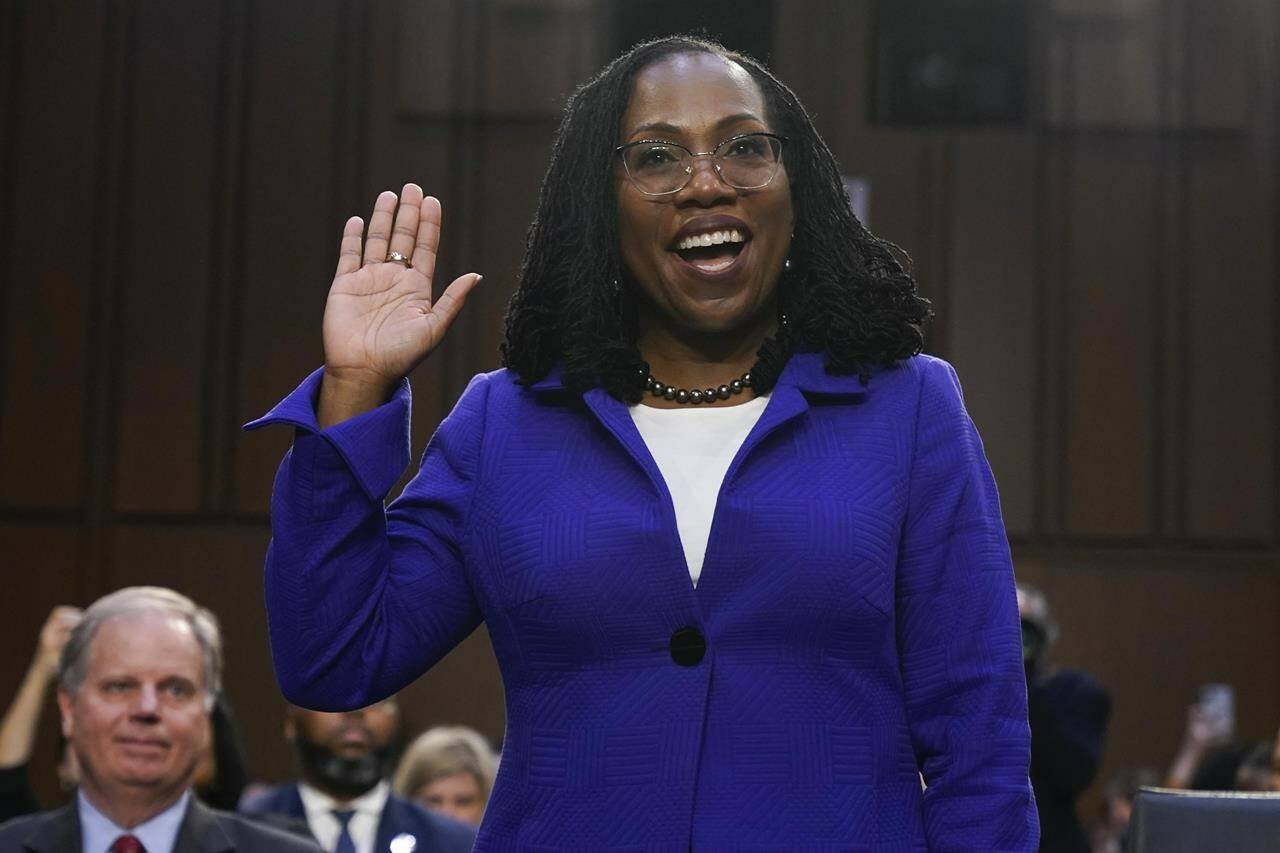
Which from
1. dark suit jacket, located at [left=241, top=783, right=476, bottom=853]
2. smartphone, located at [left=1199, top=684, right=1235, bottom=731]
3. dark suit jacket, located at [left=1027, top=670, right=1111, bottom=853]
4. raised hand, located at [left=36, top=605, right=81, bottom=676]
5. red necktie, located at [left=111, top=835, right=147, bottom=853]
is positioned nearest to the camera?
red necktie, located at [left=111, top=835, right=147, bottom=853]

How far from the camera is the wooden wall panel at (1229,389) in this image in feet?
23.3

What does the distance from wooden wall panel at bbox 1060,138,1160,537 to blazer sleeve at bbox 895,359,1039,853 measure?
5.70m

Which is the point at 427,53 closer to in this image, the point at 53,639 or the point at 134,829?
the point at 53,639

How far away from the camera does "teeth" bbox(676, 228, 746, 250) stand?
1629 millimetres

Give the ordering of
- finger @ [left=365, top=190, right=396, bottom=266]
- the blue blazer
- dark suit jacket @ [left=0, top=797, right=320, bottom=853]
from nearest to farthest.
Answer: the blue blazer, finger @ [left=365, top=190, right=396, bottom=266], dark suit jacket @ [left=0, top=797, right=320, bottom=853]

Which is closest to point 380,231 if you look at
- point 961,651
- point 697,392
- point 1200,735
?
point 697,392

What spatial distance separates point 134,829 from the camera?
306cm

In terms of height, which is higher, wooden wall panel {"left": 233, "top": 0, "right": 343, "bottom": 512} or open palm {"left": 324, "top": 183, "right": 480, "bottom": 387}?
wooden wall panel {"left": 233, "top": 0, "right": 343, "bottom": 512}

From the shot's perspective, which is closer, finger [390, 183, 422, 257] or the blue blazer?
the blue blazer

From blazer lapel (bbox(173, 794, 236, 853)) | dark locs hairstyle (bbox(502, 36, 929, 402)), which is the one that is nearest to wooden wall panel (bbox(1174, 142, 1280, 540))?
blazer lapel (bbox(173, 794, 236, 853))

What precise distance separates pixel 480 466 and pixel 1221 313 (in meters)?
6.00

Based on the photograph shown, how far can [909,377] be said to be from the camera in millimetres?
1647

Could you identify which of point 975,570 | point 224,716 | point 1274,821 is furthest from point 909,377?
point 224,716

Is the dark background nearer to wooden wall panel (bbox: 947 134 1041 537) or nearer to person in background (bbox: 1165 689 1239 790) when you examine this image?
wooden wall panel (bbox: 947 134 1041 537)
